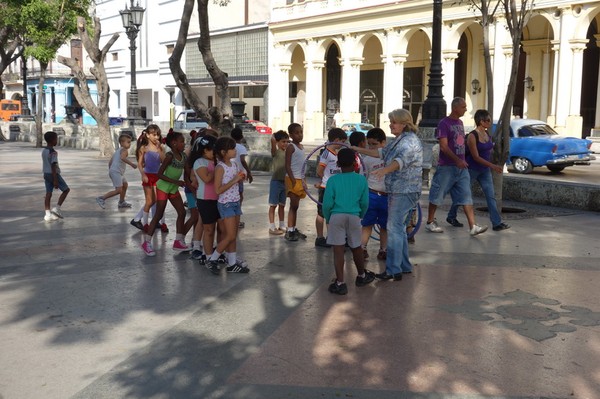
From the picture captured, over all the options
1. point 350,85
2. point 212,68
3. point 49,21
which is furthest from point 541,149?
point 350,85

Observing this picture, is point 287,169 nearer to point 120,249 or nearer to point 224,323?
point 120,249

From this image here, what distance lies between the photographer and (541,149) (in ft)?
62.0

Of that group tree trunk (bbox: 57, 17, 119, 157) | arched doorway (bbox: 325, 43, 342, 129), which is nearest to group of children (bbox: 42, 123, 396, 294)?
tree trunk (bbox: 57, 17, 119, 157)

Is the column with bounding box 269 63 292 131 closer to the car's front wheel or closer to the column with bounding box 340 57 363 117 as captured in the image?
the column with bounding box 340 57 363 117

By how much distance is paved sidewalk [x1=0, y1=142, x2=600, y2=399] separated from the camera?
459 centimetres

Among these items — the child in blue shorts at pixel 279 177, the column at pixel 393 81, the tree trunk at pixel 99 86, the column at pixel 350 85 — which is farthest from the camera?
the column at pixel 350 85

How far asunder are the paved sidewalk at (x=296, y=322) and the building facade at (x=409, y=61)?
67.8ft

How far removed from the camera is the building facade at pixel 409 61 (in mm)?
28184

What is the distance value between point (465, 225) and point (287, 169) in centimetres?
292

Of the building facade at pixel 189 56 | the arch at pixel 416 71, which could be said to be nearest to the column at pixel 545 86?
the arch at pixel 416 71

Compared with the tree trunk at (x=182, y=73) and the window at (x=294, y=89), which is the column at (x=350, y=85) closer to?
the window at (x=294, y=89)

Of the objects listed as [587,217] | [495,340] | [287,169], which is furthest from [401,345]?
[587,217]

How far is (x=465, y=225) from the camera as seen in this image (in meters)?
10.2

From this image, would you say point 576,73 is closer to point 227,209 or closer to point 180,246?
point 180,246
